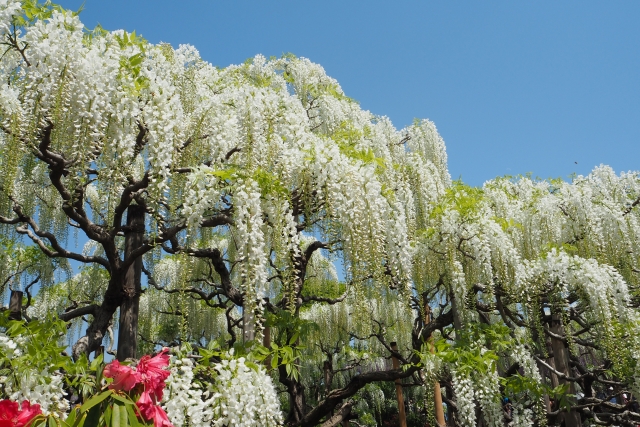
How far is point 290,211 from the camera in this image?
4.52 metres

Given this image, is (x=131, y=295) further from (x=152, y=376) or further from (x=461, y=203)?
(x=152, y=376)

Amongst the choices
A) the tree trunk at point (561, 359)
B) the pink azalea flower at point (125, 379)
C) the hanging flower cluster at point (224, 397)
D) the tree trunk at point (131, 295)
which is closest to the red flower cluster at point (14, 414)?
the pink azalea flower at point (125, 379)

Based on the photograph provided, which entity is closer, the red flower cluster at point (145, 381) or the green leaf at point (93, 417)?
the green leaf at point (93, 417)

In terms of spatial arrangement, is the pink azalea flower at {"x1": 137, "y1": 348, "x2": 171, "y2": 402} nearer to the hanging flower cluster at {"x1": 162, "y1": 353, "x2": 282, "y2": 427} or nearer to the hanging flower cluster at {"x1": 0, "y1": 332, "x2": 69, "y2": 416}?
the hanging flower cluster at {"x1": 0, "y1": 332, "x2": 69, "y2": 416}

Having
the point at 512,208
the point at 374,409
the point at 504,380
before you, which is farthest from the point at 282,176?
the point at 374,409

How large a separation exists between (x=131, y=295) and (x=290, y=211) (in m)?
2.23

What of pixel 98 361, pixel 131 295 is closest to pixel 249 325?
pixel 98 361

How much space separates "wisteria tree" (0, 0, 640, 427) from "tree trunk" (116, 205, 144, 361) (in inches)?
0.9

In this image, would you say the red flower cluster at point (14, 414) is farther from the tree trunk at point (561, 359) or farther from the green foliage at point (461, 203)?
the tree trunk at point (561, 359)

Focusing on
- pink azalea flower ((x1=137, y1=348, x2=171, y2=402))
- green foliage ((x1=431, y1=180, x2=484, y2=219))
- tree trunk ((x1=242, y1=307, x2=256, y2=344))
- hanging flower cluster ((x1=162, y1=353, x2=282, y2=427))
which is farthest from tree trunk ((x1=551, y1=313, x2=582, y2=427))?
pink azalea flower ((x1=137, y1=348, x2=171, y2=402))

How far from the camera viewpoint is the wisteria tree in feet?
13.2

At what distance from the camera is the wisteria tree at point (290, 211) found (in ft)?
13.2

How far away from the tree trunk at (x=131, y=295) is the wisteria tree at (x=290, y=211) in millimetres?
22

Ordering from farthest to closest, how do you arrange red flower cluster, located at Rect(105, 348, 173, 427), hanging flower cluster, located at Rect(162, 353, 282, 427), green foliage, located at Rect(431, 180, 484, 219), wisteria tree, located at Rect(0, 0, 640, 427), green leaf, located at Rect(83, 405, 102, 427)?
green foliage, located at Rect(431, 180, 484, 219) → wisteria tree, located at Rect(0, 0, 640, 427) → hanging flower cluster, located at Rect(162, 353, 282, 427) → red flower cluster, located at Rect(105, 348, 173, 427) → green leaf, located at Rect(83, 405, 102, 427)
